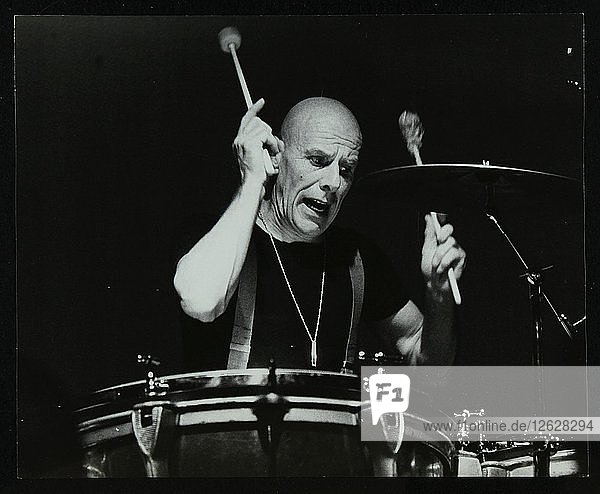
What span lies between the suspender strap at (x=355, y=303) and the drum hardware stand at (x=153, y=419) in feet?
1.58

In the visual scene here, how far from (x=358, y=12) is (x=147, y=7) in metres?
0.58

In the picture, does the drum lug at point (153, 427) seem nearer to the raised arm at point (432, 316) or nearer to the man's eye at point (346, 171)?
the raised arm at point (432, 316)

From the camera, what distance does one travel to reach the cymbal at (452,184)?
201cm

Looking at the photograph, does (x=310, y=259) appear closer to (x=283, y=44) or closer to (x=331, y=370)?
(x=331, y=370)

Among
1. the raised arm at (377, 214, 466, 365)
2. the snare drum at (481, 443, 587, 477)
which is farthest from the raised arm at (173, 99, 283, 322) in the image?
the snare drum at (481, 443, 587, 477)

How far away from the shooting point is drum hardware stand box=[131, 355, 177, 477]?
78.2 inches

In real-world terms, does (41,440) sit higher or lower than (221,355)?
lower

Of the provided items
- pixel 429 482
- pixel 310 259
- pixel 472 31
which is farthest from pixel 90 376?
pixel 472 31

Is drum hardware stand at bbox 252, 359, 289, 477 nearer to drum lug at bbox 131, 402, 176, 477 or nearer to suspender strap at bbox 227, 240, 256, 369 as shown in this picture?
suspender strap at bbox 227, 240, 256, 369

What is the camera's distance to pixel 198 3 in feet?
6.86

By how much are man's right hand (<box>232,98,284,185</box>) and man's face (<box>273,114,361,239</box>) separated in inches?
1.5

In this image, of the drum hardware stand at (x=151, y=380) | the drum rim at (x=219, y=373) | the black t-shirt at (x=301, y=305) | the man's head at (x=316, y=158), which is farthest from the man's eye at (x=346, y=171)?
the drum hardware stand at (x=151, y=380)

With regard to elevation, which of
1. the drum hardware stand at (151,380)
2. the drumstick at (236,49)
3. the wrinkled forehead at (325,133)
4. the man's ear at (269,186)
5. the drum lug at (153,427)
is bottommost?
the drum lug at (153,427)

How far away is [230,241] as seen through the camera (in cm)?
201
